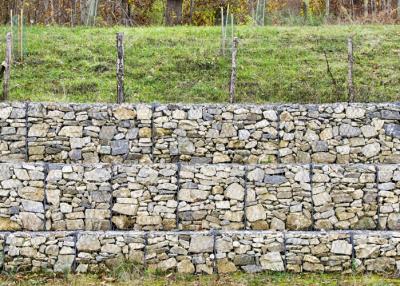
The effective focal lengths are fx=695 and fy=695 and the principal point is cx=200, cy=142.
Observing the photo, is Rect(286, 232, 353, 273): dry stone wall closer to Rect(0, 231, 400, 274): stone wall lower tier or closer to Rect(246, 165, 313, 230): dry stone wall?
Rect(0, 231, 400, 274): stone wall lower tier

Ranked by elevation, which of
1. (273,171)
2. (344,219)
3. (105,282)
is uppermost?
(273,171)

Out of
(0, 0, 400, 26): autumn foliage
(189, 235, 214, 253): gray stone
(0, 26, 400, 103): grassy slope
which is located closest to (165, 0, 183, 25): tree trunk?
(0, 0, 400, 26): autumn foliage

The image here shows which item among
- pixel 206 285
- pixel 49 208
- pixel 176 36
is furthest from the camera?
pixel 176 36

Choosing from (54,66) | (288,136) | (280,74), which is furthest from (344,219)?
(54,66)

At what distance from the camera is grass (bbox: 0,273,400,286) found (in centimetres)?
1091

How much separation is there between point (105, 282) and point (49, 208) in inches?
70.4

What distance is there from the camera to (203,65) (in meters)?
18.0

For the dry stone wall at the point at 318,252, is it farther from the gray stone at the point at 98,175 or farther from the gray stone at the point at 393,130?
the gray stone at the point at 98,175

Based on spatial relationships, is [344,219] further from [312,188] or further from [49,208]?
[49,208]

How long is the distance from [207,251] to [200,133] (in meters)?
2.48

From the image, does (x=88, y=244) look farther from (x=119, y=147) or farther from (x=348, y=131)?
(x=348, y=131)

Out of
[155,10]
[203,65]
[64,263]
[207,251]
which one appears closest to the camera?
[64,263]

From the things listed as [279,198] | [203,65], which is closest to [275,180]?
[279,198]

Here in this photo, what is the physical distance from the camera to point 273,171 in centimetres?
1211
